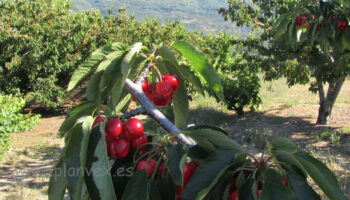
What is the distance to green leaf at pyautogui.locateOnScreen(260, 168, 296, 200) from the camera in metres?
0.44

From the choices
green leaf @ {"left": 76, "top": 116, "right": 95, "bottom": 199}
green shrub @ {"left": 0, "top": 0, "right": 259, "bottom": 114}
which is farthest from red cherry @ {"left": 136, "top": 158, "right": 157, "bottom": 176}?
green shrub @ {"left": 0, "top": 0, "right": 259, "bottom": 114}

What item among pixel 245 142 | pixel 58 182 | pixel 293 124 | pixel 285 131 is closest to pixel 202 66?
pixel 58 182

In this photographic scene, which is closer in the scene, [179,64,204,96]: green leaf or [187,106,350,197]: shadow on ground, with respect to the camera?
[179,64,204,96]: green leaf

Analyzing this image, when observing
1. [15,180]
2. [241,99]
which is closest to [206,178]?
[15,180]

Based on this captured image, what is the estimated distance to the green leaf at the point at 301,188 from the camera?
1.56 ft

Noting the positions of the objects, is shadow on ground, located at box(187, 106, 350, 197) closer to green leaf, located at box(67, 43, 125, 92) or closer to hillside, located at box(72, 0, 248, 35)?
green leaf, located at box(67, 43, 125, 92)

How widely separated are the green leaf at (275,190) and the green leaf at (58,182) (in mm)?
351

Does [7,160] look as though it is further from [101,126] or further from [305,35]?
[101,126]

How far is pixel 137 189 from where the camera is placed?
494 millimetres

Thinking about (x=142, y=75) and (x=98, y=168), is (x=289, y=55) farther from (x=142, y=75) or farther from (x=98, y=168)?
(x=98, y=168)

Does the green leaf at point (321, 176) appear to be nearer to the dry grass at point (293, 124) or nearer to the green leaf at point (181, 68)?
the green leaf at point (181, 68)

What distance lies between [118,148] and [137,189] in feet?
0.35

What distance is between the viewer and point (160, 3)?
145 metres

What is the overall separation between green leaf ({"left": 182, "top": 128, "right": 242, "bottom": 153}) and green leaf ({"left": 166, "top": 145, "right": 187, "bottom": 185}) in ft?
0.13
